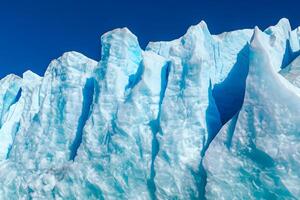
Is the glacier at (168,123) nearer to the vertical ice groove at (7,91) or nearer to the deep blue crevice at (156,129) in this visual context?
the deep blue crevice at (156,129)

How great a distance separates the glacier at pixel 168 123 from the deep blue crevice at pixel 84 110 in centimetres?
3

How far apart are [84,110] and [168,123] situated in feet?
13.4

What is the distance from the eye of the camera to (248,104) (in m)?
8.41

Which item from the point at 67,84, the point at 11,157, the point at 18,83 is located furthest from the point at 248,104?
the point at 18,83

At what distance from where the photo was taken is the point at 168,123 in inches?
391

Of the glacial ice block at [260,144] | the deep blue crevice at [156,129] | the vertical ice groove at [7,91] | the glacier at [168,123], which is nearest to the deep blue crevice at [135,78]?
the glacier at [168,123]

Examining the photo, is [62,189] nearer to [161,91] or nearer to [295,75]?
[161,91]

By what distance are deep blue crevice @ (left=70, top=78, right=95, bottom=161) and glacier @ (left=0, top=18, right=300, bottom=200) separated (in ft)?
0.11

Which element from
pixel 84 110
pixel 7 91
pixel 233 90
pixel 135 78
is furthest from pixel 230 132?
pixel 7 91

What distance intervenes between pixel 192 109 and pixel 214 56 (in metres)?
2.88

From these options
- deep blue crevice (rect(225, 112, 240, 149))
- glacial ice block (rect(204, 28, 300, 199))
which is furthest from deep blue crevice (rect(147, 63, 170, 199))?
deep blue crevice (rect(225, 112, 240, 149))

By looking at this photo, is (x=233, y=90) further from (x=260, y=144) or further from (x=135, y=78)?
(x=260, y=144)

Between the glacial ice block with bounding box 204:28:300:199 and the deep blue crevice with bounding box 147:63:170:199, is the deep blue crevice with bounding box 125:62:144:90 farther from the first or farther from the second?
the glacial ice block with bounding box 204:28:300:199

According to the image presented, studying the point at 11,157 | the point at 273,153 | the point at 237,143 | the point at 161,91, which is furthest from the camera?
the point at 11,157
